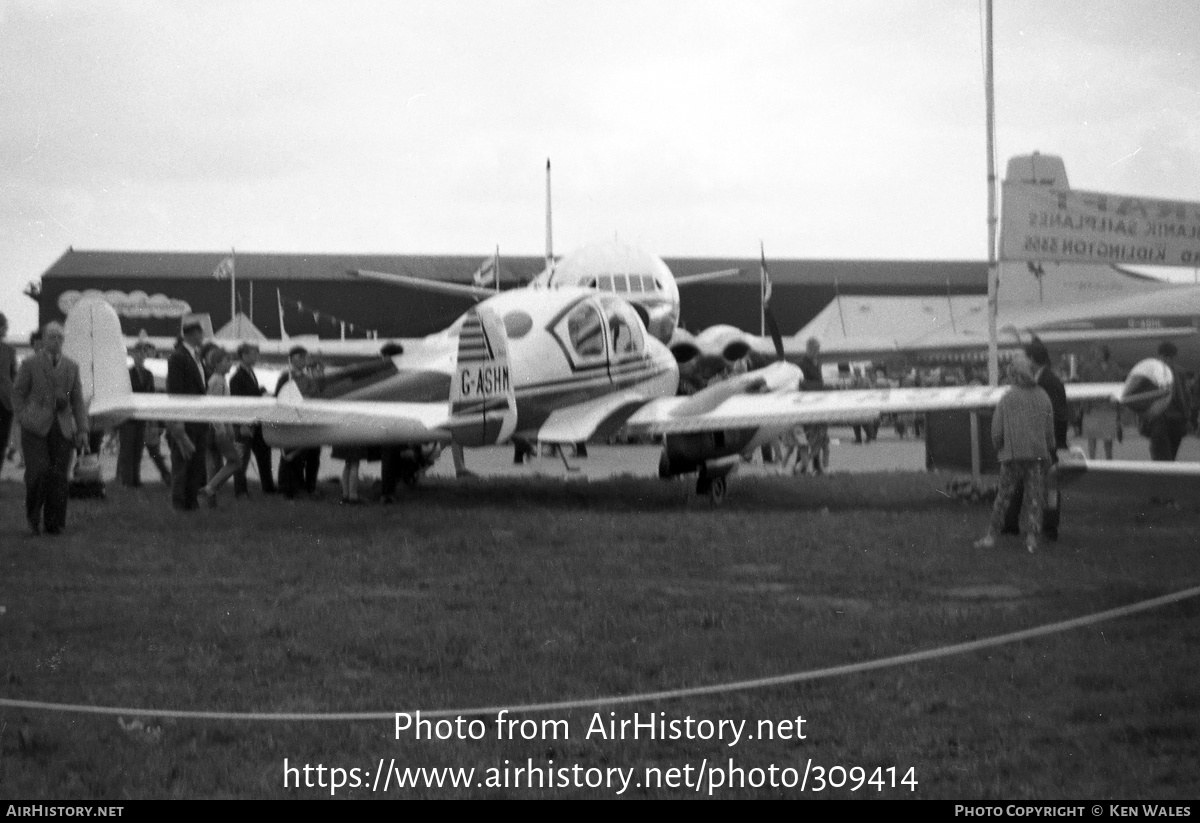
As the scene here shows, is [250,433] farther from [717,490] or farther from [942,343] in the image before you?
[942,343]

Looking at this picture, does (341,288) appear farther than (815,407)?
Yes

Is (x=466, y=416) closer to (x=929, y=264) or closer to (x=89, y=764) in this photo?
(x=89, y=764)

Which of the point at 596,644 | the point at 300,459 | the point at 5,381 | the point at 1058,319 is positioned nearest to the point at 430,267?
the point at 1058,319

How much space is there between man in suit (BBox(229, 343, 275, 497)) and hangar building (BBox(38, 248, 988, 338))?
32164 mm

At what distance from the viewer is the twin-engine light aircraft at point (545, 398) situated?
37.1 feet

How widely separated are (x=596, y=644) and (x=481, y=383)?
5851mm

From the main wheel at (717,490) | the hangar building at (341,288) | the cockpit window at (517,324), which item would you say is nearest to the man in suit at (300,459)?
the cockpit window at (517,324)

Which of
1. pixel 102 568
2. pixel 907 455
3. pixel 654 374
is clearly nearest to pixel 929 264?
pixel 907 455

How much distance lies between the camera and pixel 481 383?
470 inches

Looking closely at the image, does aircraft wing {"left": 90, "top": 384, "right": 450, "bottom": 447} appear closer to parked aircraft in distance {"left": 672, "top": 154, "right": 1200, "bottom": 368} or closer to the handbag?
the handbag

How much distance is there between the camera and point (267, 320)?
57.2 m

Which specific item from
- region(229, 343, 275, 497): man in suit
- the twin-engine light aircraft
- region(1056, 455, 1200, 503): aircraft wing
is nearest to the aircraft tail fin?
the twin-engine light aircraft

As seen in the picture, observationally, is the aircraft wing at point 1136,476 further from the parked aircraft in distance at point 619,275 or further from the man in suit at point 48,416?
the parked aircraft in distance at point 619,275

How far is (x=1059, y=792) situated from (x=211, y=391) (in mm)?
11313
